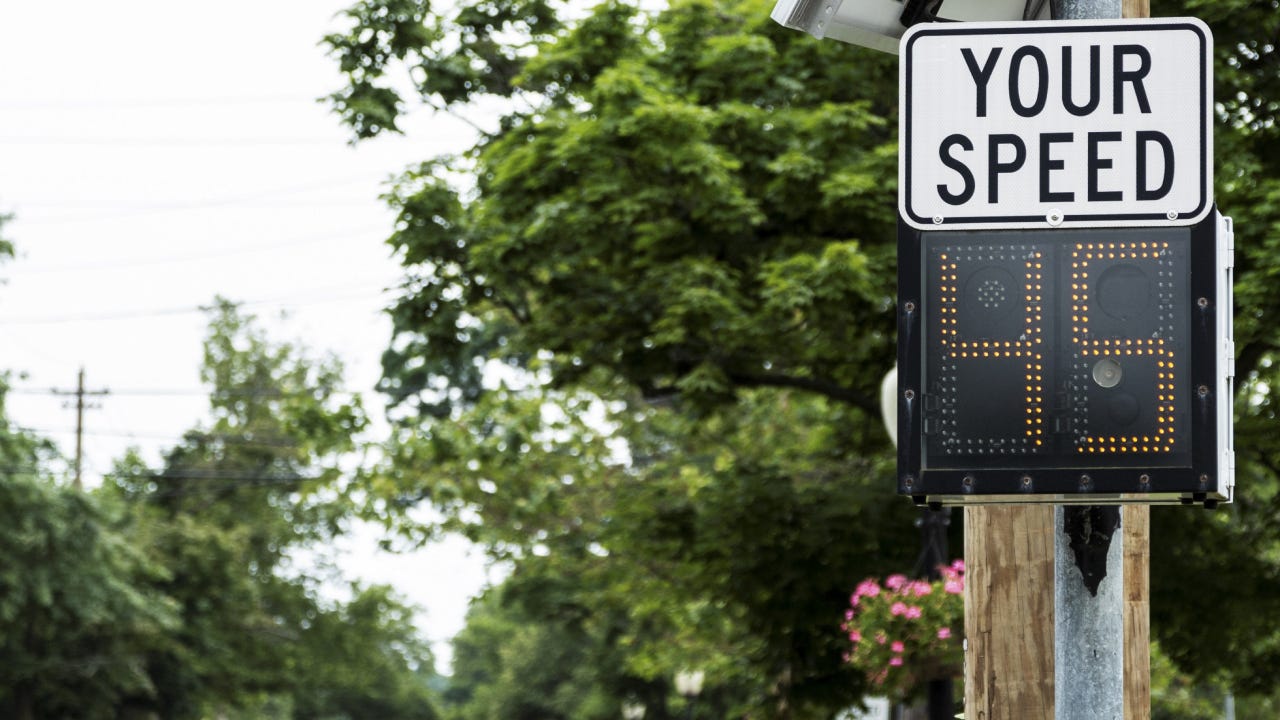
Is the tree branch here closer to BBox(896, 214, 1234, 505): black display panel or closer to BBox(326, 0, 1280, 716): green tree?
BBox(326, 0, 1280, 716): green tree

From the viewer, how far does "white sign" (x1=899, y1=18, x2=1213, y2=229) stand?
141 inches

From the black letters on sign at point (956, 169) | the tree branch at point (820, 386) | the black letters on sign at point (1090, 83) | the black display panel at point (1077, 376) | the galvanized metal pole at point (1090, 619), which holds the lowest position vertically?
the galvanized metal pole at point (1090, 619)

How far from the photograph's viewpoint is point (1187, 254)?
11.5ft

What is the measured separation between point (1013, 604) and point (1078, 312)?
A: 326 centimetres

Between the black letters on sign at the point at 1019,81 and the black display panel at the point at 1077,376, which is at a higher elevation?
the black letters on sign at the point at 1019,81

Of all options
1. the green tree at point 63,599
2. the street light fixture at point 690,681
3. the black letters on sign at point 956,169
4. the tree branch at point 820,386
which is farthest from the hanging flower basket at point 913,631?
the green tree at point 63,599

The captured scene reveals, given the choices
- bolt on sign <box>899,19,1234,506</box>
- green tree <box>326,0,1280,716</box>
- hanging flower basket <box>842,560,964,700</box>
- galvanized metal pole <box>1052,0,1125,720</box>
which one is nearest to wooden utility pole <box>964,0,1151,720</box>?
galvanized metal pole <box>1052,0,1125,720</box>

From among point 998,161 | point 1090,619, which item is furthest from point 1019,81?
point 1090,619

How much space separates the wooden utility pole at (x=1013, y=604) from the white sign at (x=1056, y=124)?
2971 mm

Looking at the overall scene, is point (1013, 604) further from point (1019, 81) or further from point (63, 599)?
point (63, 599)

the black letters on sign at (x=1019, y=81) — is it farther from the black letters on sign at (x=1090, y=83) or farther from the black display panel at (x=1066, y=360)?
the black display panel at (x=1066, y=360)

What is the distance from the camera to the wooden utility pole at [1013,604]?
21.5ft

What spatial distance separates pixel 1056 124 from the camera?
369 centimetres

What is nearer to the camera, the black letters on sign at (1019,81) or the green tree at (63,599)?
the black letters on sign at (1019,81)
